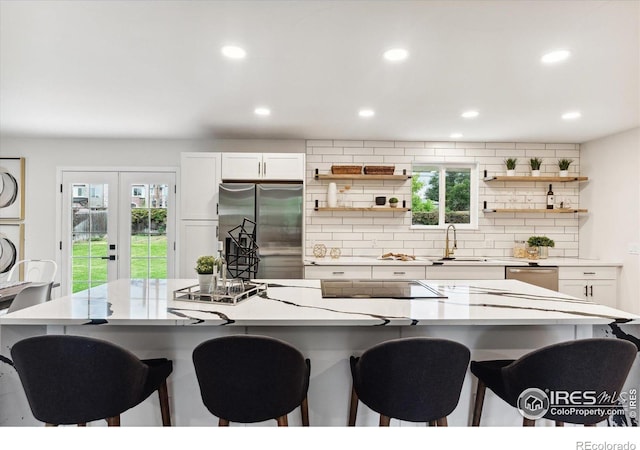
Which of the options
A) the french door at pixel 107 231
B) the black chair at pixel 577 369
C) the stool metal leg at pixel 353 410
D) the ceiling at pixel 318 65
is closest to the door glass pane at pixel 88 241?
the french door at pixel 107 231

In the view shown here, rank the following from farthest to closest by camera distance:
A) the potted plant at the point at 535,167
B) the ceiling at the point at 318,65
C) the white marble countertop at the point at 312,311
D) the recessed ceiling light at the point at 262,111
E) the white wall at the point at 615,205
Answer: the potted plant at the point at 535,167 < the white wall at the point at 615,205 < the recessed ceiling light at the point at 262,111 < the ceiling at the point at 318,65 < the white marble countertop at the point at 312,311

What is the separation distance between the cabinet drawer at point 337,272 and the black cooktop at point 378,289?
55.3 inches

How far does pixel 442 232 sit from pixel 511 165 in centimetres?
116

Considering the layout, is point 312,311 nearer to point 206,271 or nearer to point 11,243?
point 206,271

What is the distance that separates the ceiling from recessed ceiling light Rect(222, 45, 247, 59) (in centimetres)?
4

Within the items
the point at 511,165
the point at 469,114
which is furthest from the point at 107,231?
the point at 511,165

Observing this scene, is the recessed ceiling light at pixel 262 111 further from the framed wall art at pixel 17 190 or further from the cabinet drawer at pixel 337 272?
the framed wall art at pixel 17 190

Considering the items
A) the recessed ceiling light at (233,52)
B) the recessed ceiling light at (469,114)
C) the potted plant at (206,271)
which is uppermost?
the recessed ceiling light at (469,114)

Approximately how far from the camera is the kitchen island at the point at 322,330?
5.30ft

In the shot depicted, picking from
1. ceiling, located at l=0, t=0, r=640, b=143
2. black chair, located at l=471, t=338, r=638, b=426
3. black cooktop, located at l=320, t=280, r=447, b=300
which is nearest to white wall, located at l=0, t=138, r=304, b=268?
ceiling, located at l=0, t=0, r=640, b=143

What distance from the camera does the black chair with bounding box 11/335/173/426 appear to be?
134cm

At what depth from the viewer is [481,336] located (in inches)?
71.8

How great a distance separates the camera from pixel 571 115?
135 inches

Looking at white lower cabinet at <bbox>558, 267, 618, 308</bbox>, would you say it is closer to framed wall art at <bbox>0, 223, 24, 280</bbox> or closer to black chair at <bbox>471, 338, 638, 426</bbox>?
black chair at <bbox>471, 338, 638, 426</bbox>
